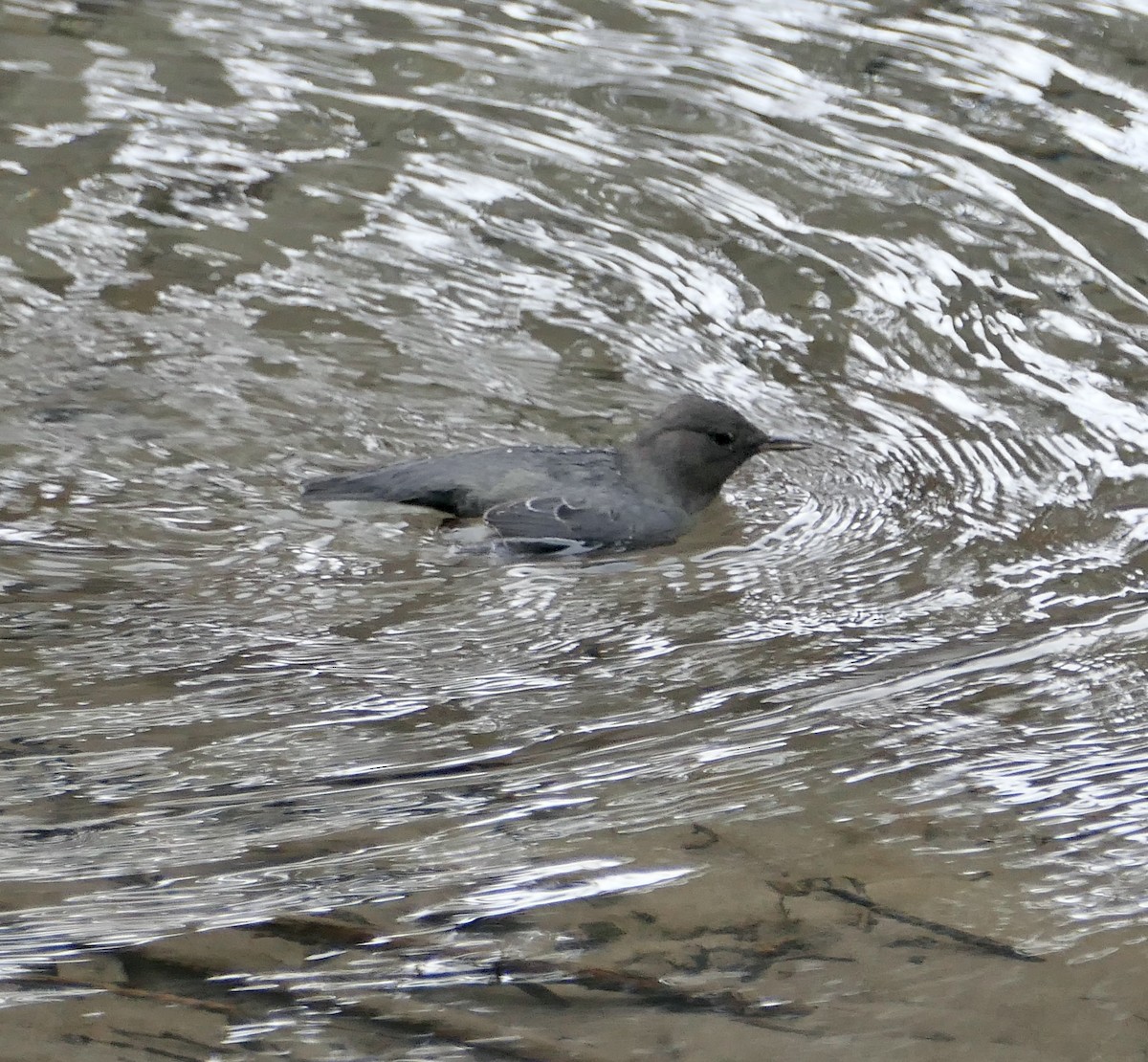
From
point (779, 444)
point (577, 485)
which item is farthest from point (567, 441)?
point (779, 444)

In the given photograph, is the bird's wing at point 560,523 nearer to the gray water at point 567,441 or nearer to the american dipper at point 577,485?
the american dipper at point 577,485

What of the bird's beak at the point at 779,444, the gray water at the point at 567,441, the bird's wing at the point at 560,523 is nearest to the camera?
the gray water at the point at 567,441

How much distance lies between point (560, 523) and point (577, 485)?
157 mm

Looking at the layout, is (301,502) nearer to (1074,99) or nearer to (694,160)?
(694,160)

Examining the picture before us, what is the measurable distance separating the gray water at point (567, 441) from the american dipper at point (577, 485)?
11cm

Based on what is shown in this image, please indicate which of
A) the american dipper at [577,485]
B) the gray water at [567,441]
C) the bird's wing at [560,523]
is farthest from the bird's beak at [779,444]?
the bird's wing at [560,523]

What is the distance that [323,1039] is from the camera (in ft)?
9.39

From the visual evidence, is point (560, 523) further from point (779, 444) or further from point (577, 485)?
point (779, 444)

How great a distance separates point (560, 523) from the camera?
17.3 feet

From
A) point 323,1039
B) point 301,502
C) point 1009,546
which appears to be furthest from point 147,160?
point 323,1039

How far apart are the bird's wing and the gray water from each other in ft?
0.54

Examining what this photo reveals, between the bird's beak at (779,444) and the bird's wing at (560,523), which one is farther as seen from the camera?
the bird's beak at (779,444)

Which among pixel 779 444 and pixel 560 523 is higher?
pixel 779 444

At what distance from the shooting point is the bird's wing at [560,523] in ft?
17.1
